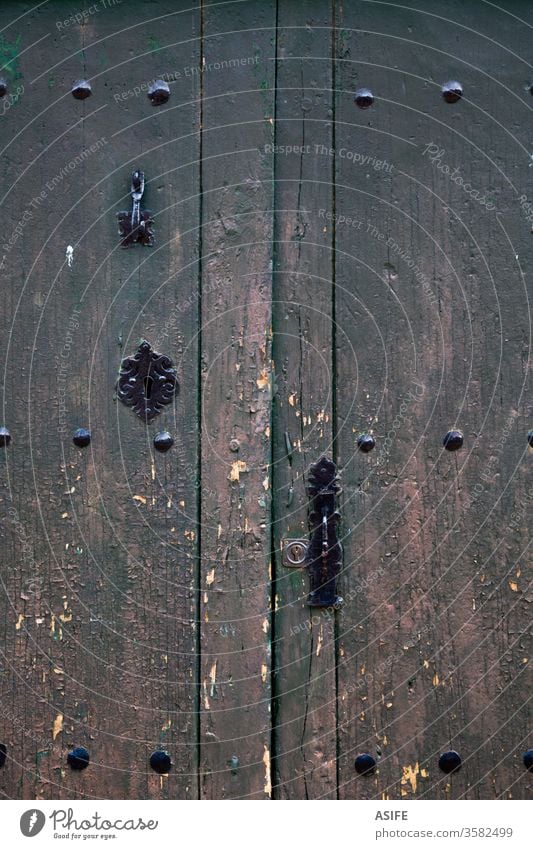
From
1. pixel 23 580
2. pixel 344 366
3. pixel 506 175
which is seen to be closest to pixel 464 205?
pixel 506 175

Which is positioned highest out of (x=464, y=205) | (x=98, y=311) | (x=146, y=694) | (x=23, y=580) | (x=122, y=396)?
(x=464, y=205)

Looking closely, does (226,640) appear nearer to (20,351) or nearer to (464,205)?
(20,351)

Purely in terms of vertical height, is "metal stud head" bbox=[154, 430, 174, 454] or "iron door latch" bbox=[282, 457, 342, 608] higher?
"metal stud head" bbox=[154, 430, 174, 454]
